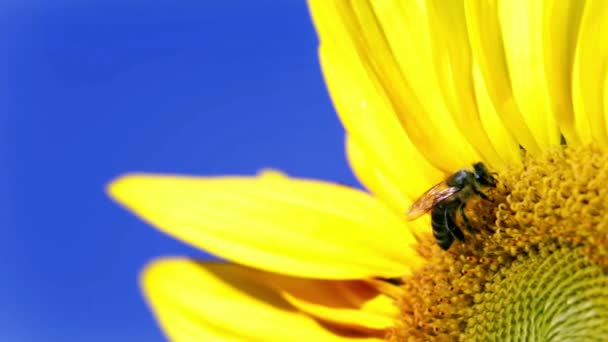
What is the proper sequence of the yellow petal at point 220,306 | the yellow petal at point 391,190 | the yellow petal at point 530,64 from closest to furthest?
the yellow petal at point 530,64 < the yellow petal at point 391,190 < the yellow petal at point 220,306

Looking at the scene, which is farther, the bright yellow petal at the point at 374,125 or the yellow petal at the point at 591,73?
the bright yellow petal at the point at 374,125

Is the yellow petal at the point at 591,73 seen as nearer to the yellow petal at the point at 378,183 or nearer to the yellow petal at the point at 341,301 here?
the yellow petal at the point at 378,183

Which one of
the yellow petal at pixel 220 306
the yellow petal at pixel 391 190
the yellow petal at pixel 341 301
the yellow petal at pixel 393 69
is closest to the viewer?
the yellow petal at pixel 393 69

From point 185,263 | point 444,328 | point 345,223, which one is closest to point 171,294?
point 185,263

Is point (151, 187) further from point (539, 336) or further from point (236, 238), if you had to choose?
point (539, 336)

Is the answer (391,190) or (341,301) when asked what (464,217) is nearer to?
(391,190)

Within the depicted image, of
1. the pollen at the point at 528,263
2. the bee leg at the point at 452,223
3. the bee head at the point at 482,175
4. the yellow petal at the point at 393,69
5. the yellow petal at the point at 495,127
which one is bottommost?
the pollen at the point at 528,263

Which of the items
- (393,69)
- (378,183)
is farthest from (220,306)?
(393,69)

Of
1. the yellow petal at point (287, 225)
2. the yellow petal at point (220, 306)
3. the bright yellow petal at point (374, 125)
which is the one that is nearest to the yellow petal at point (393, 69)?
the bright yellow petal at point (374, 125)
